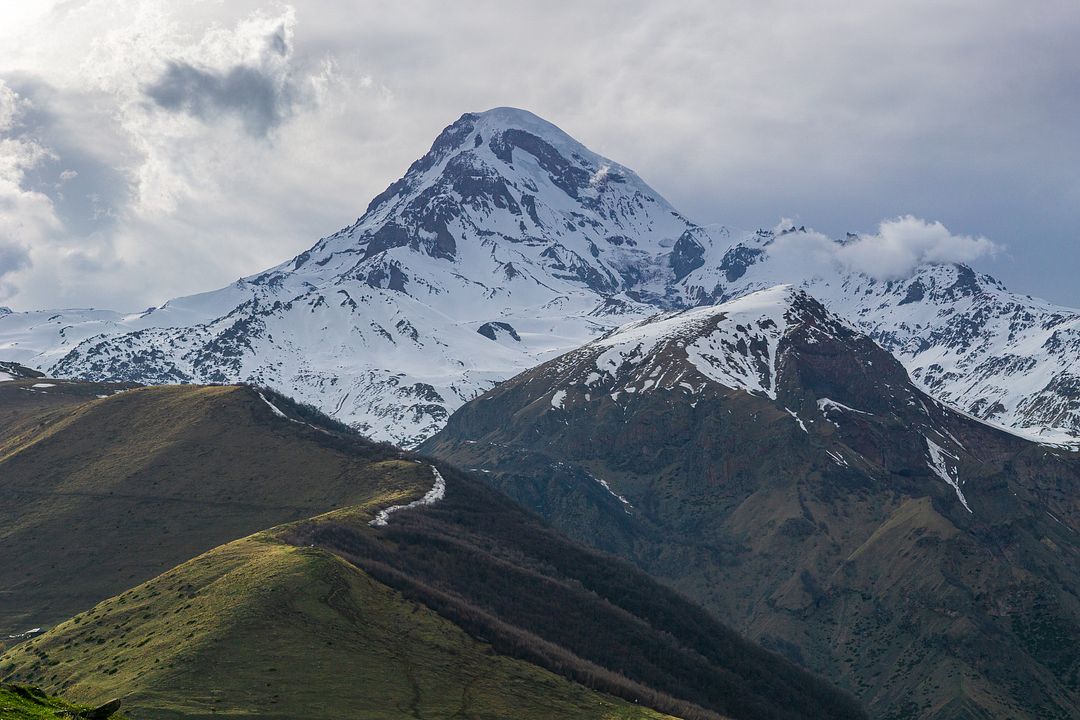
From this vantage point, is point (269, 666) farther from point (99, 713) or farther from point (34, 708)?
point (34, 708)

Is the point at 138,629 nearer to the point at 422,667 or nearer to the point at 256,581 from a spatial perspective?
the point at 256,581

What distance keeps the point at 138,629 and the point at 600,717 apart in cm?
7160

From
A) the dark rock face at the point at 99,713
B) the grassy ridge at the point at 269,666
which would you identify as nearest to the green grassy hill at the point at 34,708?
the dark rock face at the point at 99,713

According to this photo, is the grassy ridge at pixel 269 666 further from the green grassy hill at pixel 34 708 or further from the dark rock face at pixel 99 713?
the dark rock face at pixel 99 713

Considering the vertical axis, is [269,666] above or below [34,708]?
below

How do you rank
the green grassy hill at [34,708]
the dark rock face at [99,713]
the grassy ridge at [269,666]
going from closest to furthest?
the green grassy hill at [34,708] → the dark rock face at [99,713] → the grassy ridge at [269,666]

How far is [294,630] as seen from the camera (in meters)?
182

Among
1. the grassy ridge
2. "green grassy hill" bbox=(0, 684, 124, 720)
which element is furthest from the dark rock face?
the grassy ridge

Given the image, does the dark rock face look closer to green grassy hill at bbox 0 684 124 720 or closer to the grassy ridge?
green grassy hill at bbox 0 684 124 720

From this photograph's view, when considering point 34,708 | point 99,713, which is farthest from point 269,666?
point 34,708

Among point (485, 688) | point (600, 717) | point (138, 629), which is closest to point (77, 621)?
point (138, 629)

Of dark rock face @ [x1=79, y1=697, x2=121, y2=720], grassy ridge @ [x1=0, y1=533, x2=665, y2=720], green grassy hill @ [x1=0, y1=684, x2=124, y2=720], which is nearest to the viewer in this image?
green grassy hill @ [x1=0, y1=684, x2=124, y2=720]

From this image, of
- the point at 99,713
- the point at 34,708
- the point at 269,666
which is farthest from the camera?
the point at 269,666

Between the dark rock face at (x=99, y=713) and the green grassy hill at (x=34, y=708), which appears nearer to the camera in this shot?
the green grassy hill at (x=34, y=708)
